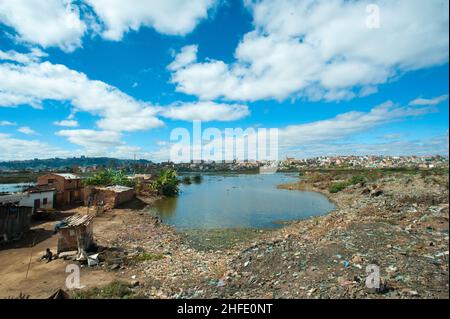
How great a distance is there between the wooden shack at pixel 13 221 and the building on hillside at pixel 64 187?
980cm

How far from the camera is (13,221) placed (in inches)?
484

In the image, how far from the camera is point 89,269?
8727mm

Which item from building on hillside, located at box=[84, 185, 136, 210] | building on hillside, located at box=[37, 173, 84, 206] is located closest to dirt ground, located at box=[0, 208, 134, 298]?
building on hillside, located at box=[84, 185, 136, 210]

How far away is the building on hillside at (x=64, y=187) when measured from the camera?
2273cm

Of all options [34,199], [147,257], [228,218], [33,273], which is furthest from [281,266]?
[34,199]

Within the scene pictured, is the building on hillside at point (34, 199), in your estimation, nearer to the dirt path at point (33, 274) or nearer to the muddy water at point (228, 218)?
the dirt path at point (33, 274)

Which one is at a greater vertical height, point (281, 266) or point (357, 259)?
point (357, 259)

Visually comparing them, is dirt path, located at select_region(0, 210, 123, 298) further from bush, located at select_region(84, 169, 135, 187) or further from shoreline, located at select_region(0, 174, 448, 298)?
bush, located at select_region(84, 169, 135, 187)

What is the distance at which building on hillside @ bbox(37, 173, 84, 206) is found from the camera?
74.6ft

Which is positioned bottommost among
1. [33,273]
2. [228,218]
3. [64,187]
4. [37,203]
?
[228,218]

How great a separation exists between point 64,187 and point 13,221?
11745 mm

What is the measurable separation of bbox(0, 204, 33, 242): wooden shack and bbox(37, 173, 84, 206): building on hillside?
32.1 feet

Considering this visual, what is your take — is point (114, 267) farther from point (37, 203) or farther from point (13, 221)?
point (37, 203)
